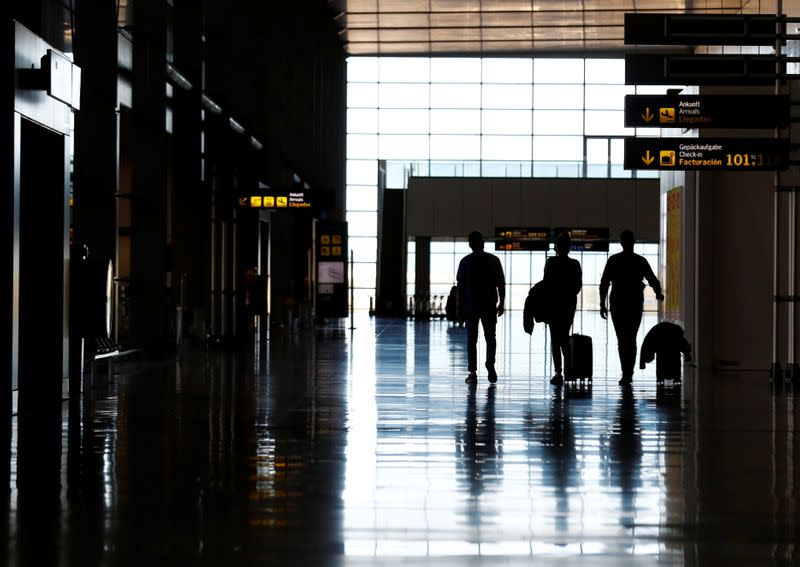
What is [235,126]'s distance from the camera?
1183 inches

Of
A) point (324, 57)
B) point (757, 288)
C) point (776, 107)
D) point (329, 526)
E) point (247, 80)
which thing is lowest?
point (329, 526)

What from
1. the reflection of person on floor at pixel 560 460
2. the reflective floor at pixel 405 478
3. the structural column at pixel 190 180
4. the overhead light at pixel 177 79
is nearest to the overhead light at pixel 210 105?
the structural column at pixel 190 180

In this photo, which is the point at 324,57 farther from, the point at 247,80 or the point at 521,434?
the point at 521,434

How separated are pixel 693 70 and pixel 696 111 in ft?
2.98

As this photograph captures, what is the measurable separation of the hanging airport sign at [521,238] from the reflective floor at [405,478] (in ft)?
99.7

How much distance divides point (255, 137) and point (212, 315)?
7.06 metres

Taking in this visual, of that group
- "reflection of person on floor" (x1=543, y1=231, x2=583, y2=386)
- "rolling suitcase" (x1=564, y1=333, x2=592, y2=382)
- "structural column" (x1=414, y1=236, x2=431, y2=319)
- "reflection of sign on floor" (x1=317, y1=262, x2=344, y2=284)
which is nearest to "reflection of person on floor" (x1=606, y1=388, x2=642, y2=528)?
"rolling suitcase" (x1=564, y1=333, x2=592, y2=382)

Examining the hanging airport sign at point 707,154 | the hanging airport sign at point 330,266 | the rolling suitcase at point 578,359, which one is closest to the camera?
the rolling suitcase at point 578,359

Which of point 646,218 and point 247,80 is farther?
point 646,218

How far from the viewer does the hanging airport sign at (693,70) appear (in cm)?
1570

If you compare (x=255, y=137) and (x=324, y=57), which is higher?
(x=324, y=57)

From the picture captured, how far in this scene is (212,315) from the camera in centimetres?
2777

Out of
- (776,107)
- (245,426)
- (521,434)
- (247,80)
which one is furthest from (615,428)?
(247,80)

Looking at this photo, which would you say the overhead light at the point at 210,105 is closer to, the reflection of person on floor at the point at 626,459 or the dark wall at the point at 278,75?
the dark wall at the point at 278,75
